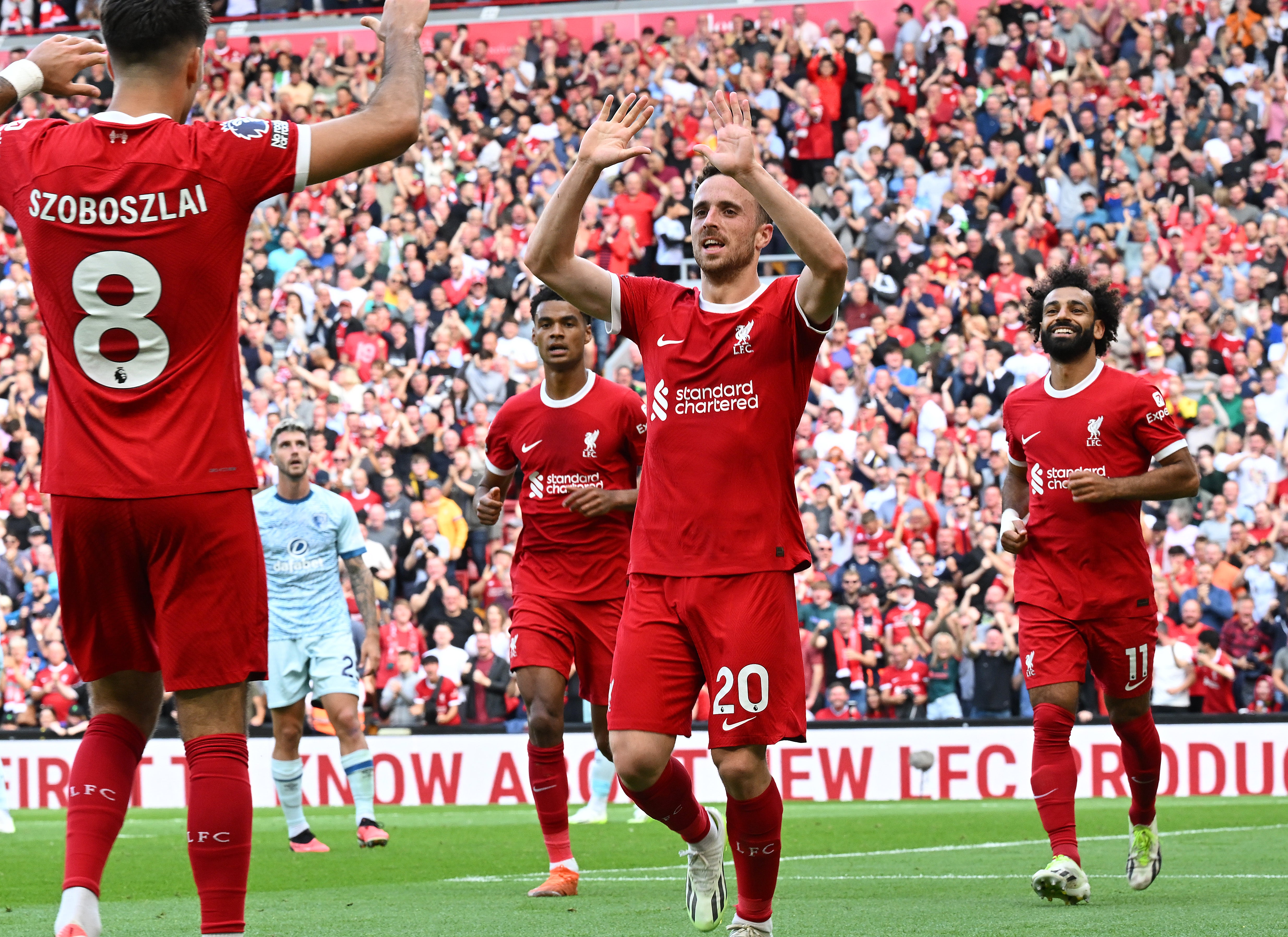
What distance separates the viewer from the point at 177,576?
4859 mm

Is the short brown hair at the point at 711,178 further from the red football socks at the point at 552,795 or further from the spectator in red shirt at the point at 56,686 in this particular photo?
the spectator in red shirt at the point at 56,686

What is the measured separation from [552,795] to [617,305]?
11.8 feet

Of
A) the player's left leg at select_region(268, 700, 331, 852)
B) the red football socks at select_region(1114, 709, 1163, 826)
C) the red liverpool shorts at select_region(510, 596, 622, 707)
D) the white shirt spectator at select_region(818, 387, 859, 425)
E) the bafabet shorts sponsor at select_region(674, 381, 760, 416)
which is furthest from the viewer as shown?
the white shirt spectator at select_region(818, 387, 859, 425)

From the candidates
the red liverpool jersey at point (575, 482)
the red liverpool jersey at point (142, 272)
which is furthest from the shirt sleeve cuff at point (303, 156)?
the red liverpool jersey at point (575, 482)

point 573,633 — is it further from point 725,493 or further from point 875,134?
point 875,134

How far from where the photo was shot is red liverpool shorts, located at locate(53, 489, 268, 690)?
15.9 feet

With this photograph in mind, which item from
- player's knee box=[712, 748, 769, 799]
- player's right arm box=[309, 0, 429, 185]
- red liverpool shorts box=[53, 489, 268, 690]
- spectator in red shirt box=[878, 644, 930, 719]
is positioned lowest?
spectator in red shirt box=[878, 644, 930, 719]

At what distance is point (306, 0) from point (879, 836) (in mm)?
21652

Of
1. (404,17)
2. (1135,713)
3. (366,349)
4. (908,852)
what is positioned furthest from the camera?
(366,349)

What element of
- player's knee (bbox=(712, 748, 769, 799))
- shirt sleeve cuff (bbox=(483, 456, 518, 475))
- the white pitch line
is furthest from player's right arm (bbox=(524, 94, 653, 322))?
the white pitch line

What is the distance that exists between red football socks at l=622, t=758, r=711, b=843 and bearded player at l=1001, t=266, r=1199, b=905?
2.13 metres

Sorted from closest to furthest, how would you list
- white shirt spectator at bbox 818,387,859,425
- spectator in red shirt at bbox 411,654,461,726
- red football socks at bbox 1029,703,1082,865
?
red football socks at bbox 1029,703,1082,865
spectator in red shirt at bbox 411,654,461,726
white shirt spectator at bbox 818,387,859,425

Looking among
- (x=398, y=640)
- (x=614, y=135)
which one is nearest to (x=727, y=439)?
(x=614, y=135)

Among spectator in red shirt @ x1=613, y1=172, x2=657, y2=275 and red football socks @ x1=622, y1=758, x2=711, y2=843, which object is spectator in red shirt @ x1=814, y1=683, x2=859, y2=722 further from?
red football socks @ x1=622, y1=758, x2=711, y2=843
